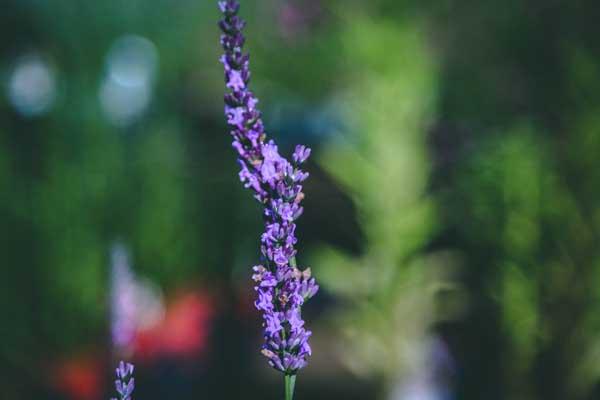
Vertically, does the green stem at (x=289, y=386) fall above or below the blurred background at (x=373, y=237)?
below

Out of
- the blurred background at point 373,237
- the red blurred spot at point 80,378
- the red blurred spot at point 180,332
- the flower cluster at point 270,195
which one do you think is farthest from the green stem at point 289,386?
the red blurred spot at point 180,332

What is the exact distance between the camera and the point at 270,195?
937 mm

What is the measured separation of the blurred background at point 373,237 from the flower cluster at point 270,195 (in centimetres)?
287

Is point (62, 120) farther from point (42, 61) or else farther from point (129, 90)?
point (129, 90)

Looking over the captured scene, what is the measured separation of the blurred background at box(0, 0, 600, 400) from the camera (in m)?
4.04

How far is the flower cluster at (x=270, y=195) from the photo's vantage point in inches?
36.2

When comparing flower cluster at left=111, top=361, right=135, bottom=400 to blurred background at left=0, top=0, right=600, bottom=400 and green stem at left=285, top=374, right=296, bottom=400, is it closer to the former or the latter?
green stem at left=285, top=374, right=296, bottom=400

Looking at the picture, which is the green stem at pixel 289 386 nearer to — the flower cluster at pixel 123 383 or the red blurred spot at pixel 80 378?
the flower cluster at pixel 123 383

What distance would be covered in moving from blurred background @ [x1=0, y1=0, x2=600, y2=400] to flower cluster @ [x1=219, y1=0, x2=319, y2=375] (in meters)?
2.87

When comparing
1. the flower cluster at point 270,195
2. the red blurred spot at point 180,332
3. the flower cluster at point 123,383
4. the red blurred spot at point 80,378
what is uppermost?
the red blurred spot at point 180,332

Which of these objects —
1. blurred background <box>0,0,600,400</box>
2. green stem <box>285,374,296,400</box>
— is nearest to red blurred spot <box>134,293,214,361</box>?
blurred background <box>0,0,600,400</box>

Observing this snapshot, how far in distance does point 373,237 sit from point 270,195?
312 centimetres

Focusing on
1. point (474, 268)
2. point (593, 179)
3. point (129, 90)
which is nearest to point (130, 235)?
point (474, 268)

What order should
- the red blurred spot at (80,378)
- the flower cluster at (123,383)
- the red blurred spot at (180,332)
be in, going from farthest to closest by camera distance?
the red blurred spot at (180,332) → the red blurred spot at (80,378) → the flower cluster at (123,383)
